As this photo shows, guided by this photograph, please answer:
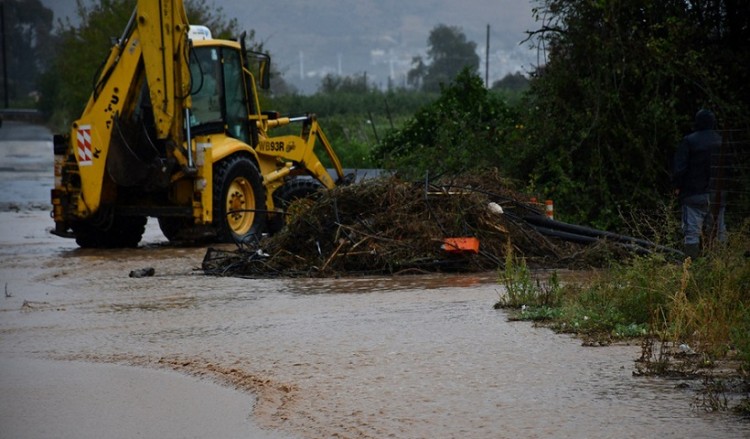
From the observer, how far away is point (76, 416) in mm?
7258

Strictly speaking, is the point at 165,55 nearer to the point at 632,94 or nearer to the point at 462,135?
the point at 462,135

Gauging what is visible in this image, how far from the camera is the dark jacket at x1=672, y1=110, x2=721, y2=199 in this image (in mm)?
14703

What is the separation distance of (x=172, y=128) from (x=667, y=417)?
11844mm

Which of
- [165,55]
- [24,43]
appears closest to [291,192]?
[165,55]

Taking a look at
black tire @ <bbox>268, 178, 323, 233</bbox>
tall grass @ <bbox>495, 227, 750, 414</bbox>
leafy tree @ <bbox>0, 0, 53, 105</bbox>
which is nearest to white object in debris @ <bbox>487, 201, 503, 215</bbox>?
tall grass @ <bbox>495, 227, 750, 414</bbox>

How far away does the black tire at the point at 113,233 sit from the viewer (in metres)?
18.4

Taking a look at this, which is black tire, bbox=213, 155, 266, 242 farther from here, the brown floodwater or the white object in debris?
the white object in debris

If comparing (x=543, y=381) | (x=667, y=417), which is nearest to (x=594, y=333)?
(x=543, y=381)

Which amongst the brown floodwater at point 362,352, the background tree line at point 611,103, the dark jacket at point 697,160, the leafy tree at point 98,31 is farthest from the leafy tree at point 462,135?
the leafy tree at point 98,31

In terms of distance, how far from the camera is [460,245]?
539 inches

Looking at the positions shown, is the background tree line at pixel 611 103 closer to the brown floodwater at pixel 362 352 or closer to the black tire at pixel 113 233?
the black tire at pixel 113 233

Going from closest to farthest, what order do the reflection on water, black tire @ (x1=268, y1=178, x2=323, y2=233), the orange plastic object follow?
the reflection on water
the orange plastic object
black tire @ (x1=268, y1=178, x2=323, y2=233)

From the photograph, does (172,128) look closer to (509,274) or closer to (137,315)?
(137,315)

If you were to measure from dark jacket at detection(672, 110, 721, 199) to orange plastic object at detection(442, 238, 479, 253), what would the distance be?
9.27ft
